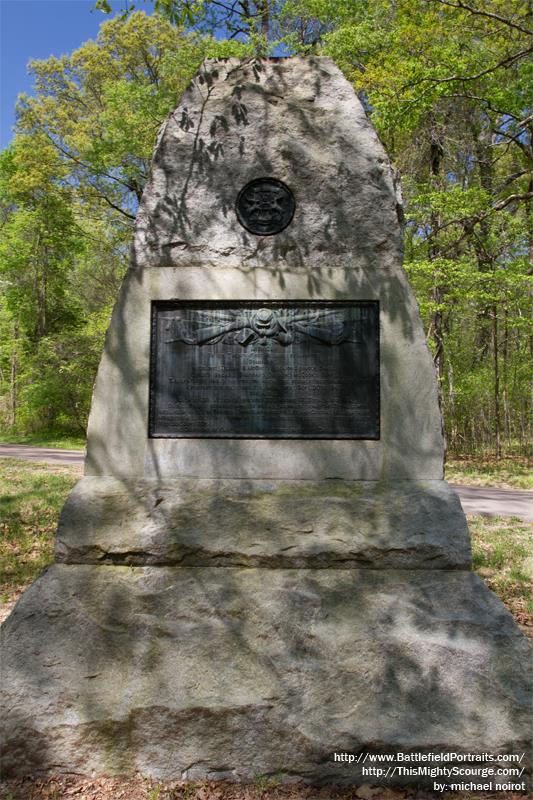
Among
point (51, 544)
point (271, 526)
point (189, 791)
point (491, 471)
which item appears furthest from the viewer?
point (491, 471)

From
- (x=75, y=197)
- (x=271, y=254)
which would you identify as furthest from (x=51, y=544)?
(x=75, y=197)

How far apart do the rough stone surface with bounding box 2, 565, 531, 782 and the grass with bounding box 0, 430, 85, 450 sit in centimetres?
1817

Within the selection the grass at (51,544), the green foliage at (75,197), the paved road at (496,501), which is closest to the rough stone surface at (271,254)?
the grass at (51,544)

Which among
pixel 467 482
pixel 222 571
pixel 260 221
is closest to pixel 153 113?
pixel 467 482

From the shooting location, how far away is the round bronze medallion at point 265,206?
3.89 metres

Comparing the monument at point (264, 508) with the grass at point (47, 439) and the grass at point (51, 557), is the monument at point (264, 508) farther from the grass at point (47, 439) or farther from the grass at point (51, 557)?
the grass at point (47, 439)

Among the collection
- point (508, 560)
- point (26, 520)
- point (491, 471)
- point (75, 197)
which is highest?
point (75, 197)

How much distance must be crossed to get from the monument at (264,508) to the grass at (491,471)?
10750 mm

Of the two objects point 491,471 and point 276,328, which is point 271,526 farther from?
point 491,471

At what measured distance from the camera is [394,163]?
616 inches

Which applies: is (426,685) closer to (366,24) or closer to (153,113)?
(366,24)

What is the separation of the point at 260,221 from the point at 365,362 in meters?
1.15

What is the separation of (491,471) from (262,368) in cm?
1289

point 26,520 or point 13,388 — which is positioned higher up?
point 13,388
